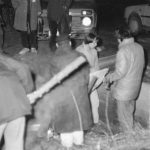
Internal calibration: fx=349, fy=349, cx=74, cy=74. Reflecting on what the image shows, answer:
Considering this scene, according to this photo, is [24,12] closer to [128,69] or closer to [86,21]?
[86,21]

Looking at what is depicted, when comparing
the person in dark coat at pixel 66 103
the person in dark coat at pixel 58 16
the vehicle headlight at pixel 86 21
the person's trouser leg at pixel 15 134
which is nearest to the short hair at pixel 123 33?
the person in dark coat at pixel 66 103

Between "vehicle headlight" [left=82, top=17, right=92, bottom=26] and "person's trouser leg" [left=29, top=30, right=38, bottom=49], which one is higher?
"vehicle headlight" [left=82, top=17, right=92, bottom=26]

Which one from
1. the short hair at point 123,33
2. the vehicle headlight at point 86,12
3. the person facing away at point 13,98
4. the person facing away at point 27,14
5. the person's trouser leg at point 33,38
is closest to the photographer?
the person facing away at point 13,98

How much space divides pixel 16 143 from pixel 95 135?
219 centimetres

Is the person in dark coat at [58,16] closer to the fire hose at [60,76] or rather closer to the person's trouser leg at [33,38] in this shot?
the person's trouser leg at [33,38]

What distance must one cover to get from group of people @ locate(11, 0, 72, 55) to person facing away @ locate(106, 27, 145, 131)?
11.2ft

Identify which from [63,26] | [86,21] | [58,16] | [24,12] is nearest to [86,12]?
[86,21]

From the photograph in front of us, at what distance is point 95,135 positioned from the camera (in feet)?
21.2

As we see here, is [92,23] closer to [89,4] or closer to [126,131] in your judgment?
[89,4]

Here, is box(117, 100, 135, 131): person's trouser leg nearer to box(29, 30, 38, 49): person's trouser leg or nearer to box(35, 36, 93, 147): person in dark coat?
box(35, 36, 93, 147): person in dark coat

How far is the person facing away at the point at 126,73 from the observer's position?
5.97 meters

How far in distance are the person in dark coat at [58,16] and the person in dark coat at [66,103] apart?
3.85 meters

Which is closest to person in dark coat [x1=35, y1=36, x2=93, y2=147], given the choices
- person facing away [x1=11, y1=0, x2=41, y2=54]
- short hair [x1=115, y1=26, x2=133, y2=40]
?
short hair [x1=115, y1=26, x2=133, y2=40]

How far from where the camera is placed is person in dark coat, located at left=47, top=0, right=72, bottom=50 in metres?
9.20
